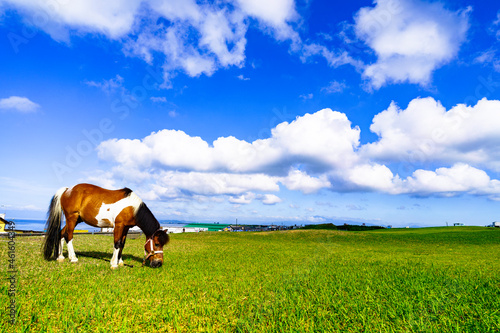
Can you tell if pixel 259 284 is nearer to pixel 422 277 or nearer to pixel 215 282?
pixel 215 282

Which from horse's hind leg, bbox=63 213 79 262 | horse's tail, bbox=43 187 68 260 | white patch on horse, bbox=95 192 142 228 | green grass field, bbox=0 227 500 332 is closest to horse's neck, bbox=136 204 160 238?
white patch on horse, bbox=95 192 142 228

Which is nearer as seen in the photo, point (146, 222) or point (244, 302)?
point (244, 302)

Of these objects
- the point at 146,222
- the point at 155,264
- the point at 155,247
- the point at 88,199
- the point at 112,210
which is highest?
the point at 88,199

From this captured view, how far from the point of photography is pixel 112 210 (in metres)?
10.1

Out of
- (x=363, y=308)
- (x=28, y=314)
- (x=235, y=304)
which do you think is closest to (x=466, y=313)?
(x=363, y=308)

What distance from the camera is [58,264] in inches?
378

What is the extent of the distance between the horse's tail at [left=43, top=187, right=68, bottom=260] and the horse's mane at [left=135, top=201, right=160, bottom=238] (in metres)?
3.23

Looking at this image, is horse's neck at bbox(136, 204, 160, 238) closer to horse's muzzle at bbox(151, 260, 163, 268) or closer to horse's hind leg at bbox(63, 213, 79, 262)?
horse's muzzle at bbox(151, 260, 163, 268)

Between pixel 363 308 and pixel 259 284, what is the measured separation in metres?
2.94

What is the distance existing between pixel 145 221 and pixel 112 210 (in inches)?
49.9

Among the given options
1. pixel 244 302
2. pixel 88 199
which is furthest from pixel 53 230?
pixel 244 302

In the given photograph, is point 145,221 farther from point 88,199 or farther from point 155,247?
point 88,199

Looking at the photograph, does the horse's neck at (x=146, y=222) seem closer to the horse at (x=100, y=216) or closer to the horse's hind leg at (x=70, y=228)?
the horse at (x=100, y=216)

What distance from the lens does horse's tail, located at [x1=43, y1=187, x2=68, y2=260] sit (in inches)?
407
